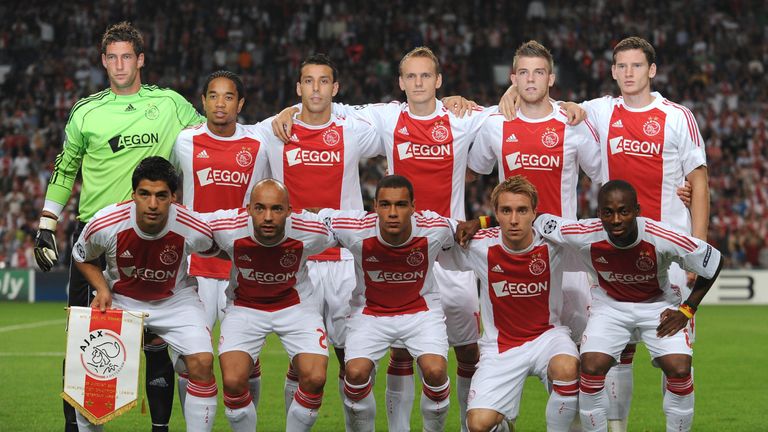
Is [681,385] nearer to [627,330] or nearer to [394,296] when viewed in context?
[627,330]

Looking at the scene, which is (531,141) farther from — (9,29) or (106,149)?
(9,29)

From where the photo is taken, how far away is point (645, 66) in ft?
21.8

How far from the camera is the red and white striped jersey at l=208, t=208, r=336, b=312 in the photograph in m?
6.25

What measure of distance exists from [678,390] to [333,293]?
2.22 meters

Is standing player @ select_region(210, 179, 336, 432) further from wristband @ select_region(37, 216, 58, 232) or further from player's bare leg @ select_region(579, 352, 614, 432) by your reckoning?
player's bare leg @ select_region(579, 352, 614, 432)

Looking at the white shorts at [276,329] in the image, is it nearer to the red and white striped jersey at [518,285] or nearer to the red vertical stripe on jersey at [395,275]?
the red vertical stripe on jersey at [395,275]

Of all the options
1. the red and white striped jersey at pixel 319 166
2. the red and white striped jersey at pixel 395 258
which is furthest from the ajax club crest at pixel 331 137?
the red and white striped jersey at pixel 395 258

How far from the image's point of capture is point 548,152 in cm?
680

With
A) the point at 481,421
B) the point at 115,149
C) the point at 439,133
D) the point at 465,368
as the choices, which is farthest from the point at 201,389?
the point at 439,133

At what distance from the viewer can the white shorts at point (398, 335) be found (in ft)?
20.5

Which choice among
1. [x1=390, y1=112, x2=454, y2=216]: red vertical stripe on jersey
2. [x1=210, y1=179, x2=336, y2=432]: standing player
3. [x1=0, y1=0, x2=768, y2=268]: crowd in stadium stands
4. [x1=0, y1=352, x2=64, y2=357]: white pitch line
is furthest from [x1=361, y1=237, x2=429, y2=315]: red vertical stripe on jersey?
[x1=0, y1=0, x2=768, y2=268]: crowd in stadium stands

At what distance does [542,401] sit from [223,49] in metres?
18.1

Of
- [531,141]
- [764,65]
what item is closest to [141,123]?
[531,141]

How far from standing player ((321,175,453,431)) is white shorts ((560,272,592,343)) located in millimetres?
838
